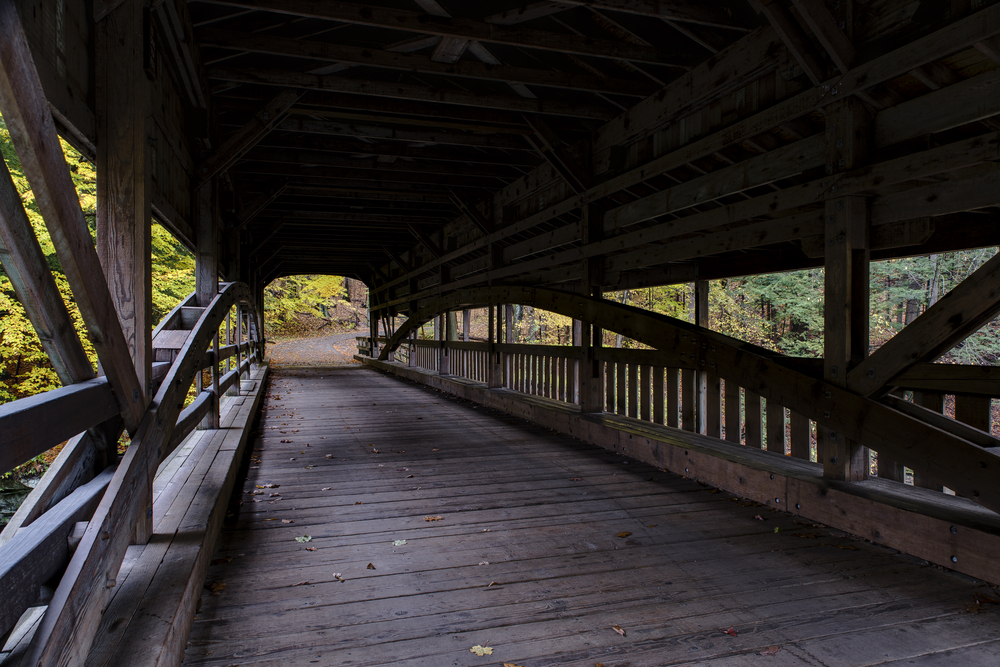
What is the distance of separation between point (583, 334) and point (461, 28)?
10.6ft

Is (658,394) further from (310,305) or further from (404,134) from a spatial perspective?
(310,305)

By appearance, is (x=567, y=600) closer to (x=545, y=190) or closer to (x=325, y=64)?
(x=325, y=64)

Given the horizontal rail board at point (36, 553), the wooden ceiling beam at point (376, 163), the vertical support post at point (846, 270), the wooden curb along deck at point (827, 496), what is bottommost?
the wooden curb along deck at point (827, 496)

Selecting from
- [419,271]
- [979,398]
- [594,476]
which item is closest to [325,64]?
[594,476]

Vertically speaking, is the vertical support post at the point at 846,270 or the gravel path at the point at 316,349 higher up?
the vertical support post at the point at 846,270

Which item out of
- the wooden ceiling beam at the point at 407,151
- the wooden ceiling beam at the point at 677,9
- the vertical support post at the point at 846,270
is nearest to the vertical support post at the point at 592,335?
the wooden ceiling beam at the point at 407,151

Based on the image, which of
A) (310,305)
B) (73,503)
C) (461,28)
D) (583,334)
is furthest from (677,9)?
(310,305)

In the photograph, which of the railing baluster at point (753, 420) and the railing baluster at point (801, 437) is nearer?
the railing baluster at point (801, 437)

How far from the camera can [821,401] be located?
3.37 m

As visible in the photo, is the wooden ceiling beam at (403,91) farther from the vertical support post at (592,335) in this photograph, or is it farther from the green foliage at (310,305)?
the green foliage at (310,305)

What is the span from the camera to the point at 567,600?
2520mm

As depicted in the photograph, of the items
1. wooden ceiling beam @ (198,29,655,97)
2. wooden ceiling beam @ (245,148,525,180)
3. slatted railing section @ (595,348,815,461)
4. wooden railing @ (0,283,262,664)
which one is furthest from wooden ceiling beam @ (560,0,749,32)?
wooden ceiling beam @ (245,148,525,180)

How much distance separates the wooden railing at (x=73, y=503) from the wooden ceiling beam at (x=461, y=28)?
9.01 feet

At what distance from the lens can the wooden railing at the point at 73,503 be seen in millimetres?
1397
